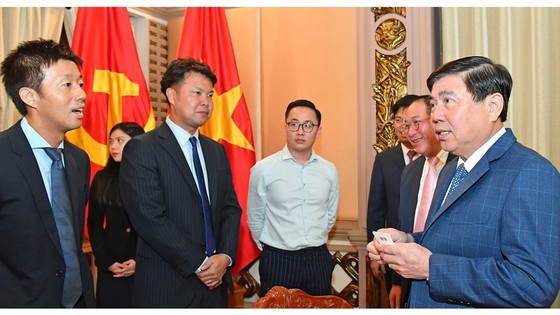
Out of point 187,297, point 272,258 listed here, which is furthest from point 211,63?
point 187,297

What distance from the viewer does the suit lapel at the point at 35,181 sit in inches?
72.5

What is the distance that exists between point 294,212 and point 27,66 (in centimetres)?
164

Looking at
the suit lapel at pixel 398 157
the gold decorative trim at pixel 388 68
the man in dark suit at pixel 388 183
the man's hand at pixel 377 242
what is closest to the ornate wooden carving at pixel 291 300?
the man's hand at pixel 377 242

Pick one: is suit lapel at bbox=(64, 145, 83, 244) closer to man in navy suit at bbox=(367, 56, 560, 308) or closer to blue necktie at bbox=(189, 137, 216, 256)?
blue necktie at bbox=(189, 137, 216, 256)

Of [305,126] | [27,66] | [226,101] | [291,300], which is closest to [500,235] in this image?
[291,300]

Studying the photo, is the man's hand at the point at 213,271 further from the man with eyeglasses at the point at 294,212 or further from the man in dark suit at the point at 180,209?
the man with eyeglasses at the point at 294,212

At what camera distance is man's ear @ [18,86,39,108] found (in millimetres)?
1958

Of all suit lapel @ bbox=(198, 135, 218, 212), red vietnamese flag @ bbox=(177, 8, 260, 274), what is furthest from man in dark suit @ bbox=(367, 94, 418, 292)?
red vietnamese flag @ bbox=(177, 8, 260, 274)

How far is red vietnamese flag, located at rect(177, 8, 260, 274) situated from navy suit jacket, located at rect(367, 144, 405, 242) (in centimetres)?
116

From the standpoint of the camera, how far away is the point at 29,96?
1963mm

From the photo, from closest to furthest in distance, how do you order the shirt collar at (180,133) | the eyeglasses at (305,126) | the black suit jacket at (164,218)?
the black suit jacket at (164,218) < the shirt collar at (180,133) < the eyeglasses at (305,126)

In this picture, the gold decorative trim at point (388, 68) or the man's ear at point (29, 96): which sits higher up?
the gold decorative trim at point (388, 68)

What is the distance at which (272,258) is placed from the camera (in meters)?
3.08

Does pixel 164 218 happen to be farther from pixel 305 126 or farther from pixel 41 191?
pixel 305 126
